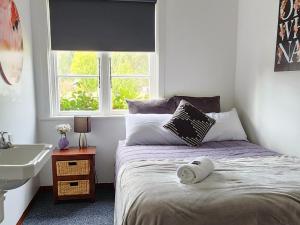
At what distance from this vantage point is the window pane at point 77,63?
294cm

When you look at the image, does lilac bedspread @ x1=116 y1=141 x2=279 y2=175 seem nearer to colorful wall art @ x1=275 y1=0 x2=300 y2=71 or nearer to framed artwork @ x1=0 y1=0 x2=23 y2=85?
colorful wall art @ x1=275 y1=0 x2=300 y2=71

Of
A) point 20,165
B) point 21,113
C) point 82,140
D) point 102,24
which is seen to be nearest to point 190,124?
point 82,140

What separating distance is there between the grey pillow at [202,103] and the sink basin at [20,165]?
165 centimetres

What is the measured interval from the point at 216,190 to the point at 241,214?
17 centimetres

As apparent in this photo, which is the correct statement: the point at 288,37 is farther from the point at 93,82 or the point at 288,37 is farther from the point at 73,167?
the point at 73,167

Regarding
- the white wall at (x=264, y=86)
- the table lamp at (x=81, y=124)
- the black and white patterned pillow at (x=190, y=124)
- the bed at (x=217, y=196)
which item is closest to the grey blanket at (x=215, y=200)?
the bed at (x=217, y=196)

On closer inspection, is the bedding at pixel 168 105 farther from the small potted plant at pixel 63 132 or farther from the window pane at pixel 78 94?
the small potted plant at pixel 63 132

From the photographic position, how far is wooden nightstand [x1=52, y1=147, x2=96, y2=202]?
2.58 metres

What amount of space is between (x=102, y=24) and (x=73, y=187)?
1791mm

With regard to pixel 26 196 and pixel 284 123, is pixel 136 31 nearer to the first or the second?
pixel 284 123

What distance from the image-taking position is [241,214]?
1.24 m

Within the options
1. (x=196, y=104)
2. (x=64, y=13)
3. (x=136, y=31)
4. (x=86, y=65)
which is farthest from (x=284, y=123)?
(x=64, y=13)

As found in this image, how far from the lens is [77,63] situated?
297 centimetres

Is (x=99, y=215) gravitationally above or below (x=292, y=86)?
below
